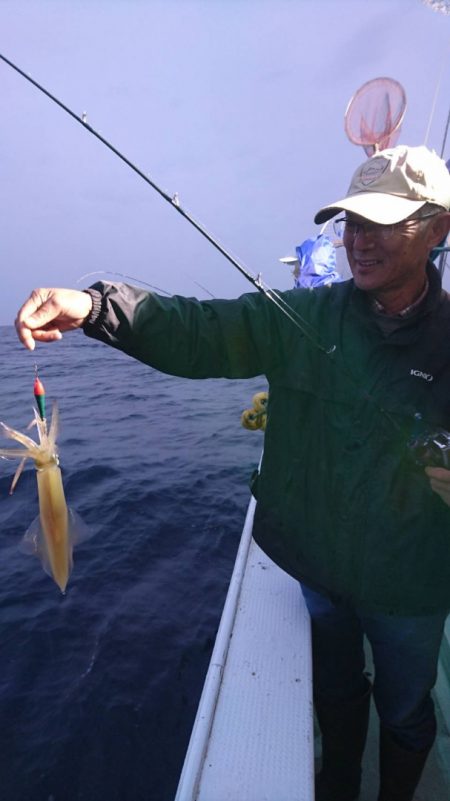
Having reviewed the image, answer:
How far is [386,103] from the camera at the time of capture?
4871 millimetres

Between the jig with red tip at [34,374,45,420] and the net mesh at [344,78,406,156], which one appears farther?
the net mesh at [344,78,406,156]

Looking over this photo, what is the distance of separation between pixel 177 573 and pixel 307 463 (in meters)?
3.75

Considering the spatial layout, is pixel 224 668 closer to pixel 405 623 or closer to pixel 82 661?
pixel 405 623

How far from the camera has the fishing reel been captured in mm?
1797

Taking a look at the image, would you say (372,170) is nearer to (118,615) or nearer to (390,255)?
(390,255)

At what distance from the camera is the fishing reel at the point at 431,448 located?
1.80 metres

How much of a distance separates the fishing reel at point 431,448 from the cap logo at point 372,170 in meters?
1.07

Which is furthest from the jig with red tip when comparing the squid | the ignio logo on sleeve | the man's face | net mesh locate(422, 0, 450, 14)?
net mesh locate(422, 0, 450, 14)

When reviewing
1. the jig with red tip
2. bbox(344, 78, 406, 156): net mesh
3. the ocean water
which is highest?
bbox(344, 78, 406, 156): net mesh

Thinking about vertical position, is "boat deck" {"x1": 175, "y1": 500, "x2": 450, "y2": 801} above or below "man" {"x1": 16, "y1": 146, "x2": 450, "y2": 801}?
below

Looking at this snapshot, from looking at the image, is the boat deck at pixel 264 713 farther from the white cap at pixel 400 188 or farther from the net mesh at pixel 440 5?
the net mesh at pixel 440 5

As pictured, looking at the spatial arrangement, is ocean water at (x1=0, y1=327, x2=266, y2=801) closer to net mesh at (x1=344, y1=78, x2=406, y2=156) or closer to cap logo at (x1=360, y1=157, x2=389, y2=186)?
cap logo at (x1=360, y1=157, x2=389, y2=186)

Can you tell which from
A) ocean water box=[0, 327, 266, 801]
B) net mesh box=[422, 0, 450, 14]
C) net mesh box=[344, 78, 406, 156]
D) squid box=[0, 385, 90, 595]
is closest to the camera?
squid box=[0, 385, 90, 595]

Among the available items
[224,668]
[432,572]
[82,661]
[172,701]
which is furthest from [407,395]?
[82,661]
